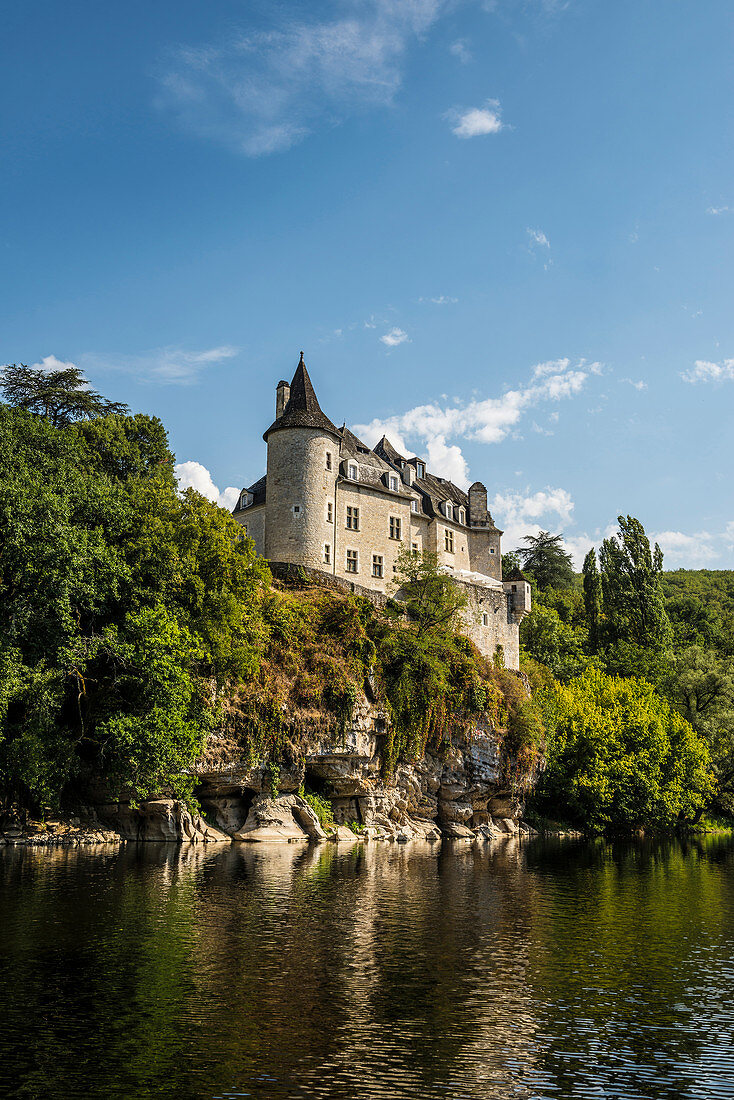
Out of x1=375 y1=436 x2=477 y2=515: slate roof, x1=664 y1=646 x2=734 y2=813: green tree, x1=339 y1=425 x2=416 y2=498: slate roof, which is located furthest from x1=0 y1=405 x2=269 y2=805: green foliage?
x1=664 y1=646 x2=734 y2=813: green tree

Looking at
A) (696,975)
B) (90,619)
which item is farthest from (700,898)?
(90,619)

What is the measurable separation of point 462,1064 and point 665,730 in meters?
58.0

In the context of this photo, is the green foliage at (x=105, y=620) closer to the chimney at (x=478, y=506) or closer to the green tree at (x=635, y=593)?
the chimney at (x=478, y=506)

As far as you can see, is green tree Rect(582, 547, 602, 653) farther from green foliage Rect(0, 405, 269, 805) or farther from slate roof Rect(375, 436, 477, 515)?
green foliage Rect(0, 405, 269, 805)

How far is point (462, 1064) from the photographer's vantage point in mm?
13055

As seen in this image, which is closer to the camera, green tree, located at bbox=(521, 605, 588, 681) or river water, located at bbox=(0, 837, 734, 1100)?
river water, located at bbox=(0, 837, 734, 1100)

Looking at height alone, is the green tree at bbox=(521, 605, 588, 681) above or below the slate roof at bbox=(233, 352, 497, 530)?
below

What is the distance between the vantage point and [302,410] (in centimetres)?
5862

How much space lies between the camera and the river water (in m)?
12.4

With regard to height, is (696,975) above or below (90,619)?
below

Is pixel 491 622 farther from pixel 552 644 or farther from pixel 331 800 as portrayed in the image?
pixel 331 800

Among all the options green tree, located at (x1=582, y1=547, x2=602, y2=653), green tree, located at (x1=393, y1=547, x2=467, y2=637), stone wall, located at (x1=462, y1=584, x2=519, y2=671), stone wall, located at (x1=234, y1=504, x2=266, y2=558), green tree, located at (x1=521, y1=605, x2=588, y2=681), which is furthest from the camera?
green tree, located at (x1=582, y1=547, x2=602, y2=653)

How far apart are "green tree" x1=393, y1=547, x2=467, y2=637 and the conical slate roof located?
36.7ft

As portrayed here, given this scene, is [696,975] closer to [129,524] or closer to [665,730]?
[129,524]
